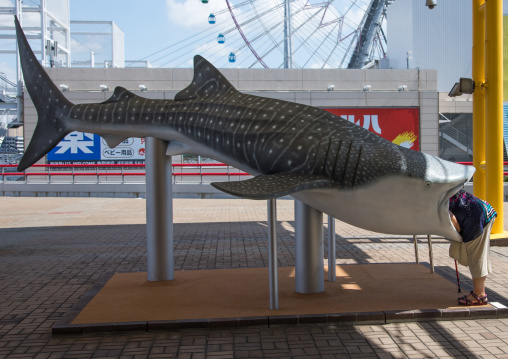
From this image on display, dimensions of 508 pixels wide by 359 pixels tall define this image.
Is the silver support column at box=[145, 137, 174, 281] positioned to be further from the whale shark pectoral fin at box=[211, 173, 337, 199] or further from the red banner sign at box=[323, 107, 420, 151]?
the red banner sign at box=[323, 107, 420, 151]

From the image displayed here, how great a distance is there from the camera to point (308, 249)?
19.7ft

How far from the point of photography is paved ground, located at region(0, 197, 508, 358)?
449cm

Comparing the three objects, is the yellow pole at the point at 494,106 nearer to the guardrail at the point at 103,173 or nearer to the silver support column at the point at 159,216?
the silver support column at the point at 159,216

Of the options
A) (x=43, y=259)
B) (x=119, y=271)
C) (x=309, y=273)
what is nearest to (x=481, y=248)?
(x=309, y=273)

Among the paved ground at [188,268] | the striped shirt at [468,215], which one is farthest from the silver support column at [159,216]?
the striped shirt at [468,215]

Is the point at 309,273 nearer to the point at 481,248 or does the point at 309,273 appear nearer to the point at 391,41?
the point at 481,248

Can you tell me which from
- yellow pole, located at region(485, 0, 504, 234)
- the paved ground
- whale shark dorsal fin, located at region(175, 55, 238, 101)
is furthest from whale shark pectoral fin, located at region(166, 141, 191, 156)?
yellow pole, located at region(485, 0, 504, 234)

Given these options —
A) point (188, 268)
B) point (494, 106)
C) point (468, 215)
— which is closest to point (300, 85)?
point (494, 106)

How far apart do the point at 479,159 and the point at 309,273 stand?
608 cm

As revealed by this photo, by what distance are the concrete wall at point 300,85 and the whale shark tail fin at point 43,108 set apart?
21189 mm

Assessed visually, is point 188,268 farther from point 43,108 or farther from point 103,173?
point 103,173

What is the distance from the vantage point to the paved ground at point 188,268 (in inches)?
177

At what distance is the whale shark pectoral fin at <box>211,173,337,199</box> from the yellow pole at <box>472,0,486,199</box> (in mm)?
6760

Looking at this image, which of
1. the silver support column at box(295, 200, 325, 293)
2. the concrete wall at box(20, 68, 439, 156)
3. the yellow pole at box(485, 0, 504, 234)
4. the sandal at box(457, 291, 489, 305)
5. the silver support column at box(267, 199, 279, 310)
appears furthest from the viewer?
the concrete wall at box(20, 68, 439, 156)
